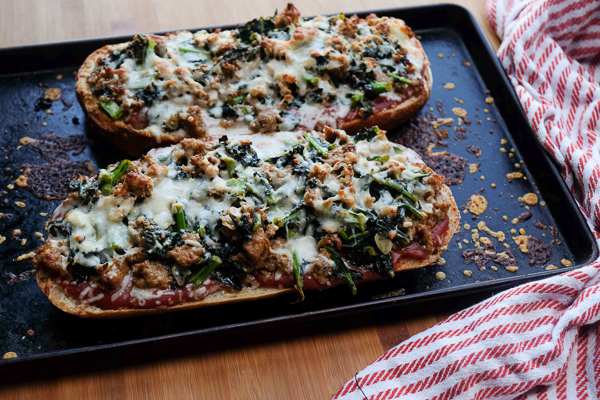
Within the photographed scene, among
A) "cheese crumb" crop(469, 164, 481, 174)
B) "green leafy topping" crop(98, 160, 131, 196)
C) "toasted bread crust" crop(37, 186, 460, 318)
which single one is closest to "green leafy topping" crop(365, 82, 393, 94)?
"cheese crumb" crop(469, 164, 481, 174)

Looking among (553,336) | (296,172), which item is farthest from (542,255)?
(296,172)

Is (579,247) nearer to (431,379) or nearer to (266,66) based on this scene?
(431,379)

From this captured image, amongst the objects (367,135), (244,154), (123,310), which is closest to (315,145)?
(367,135)

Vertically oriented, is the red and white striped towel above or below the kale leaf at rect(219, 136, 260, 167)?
below

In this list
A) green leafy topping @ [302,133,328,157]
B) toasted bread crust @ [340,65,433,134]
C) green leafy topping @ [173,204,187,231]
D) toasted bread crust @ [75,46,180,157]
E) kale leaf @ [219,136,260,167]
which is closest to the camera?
green leafy topping @ [173,204,187,231]

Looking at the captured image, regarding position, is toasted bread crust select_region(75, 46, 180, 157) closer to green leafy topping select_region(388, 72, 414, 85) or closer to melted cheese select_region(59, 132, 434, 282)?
melted cheese select_region(59, 132, 434, 282)

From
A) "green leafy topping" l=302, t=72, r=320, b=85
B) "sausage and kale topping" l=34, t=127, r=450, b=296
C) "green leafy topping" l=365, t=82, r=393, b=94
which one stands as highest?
"green leafy topping" l=302, t=72, r=320, b=85
